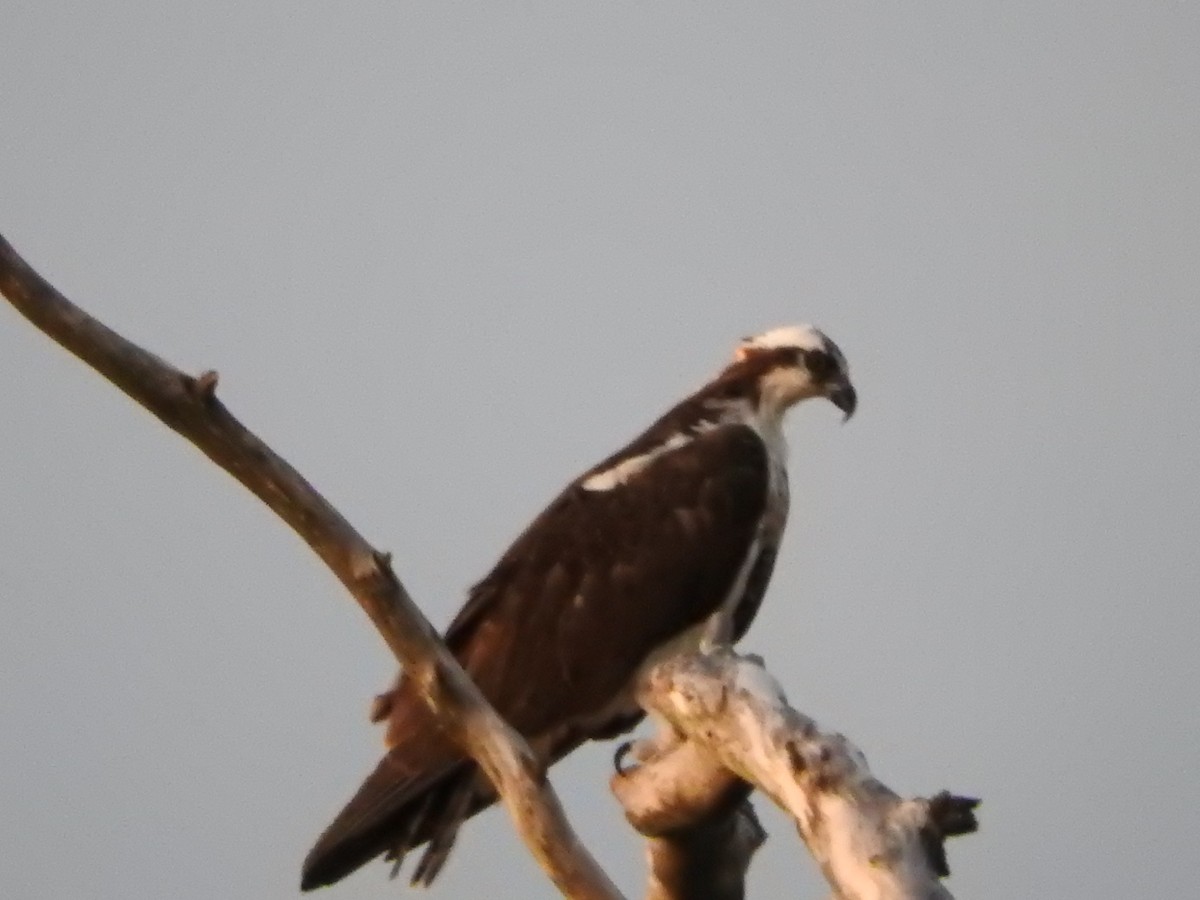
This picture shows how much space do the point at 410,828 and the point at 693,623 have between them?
51.1 inches

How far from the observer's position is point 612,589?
24.7 feet

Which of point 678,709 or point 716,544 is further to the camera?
point 716,544

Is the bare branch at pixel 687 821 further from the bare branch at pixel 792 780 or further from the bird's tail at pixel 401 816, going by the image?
the bird's tail at pixel 401 816

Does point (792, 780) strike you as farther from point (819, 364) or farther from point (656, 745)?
point (819, 364)

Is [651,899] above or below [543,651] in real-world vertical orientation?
below

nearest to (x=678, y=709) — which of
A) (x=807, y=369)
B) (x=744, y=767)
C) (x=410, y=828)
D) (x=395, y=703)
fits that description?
(x=744, y=767)

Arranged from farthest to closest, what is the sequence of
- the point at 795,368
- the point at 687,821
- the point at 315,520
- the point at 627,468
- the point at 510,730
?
the point at 795,368 → the point at 627,468 → the point at 687,821 → the point at 510,730 → the point at 315,520

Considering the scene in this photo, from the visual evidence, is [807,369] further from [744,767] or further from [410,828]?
[744,767]

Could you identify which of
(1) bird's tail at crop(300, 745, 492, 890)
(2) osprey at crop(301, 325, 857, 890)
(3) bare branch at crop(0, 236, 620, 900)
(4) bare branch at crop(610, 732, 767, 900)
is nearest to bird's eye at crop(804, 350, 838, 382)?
(2) osprey at crop(301, 325, 857, 890)

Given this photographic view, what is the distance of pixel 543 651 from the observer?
7422mm

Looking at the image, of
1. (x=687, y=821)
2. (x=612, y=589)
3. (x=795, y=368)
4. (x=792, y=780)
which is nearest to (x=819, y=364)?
(x=795, y=368)

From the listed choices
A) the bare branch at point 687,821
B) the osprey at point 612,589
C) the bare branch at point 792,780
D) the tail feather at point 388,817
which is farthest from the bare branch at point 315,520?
the osprey at point 612,589

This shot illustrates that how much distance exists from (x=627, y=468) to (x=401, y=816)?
1.73m

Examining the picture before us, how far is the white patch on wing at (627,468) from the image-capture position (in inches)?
309
